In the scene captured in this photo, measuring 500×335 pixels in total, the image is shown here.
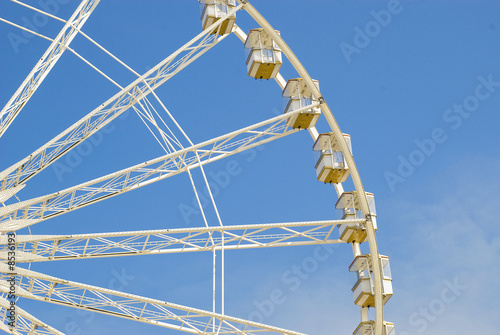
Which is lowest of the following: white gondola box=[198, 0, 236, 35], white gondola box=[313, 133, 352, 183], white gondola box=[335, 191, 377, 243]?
white gondola box=[335, 191, 377, 243]

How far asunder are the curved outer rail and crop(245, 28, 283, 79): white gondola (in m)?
0.80

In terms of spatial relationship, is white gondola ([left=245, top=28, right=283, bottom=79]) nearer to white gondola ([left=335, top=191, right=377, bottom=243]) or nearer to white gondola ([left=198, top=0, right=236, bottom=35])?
white gondola ([left=198, top=0, right=236, bottom=35])

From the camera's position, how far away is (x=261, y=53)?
22.5m

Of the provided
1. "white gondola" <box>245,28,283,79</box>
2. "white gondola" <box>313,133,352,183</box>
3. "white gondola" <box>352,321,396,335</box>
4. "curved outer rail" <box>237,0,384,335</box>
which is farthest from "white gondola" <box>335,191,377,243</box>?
"white gondola" <box>245,28,283,79</box>

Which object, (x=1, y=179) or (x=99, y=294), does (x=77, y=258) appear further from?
(x=1, y=179)

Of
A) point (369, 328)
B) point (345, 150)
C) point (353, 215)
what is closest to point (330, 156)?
point (345, 150)

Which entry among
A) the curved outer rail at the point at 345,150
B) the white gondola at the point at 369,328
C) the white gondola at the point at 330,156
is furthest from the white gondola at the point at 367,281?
the white gondola at the point at 330,156

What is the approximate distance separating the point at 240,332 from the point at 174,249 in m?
2.72

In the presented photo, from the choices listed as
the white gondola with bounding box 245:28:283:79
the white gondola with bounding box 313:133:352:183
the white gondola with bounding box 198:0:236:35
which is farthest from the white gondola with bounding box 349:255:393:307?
the white gondola with bounding box 198:0:236:35

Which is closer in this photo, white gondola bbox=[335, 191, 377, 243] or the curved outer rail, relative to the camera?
the curved outer rail

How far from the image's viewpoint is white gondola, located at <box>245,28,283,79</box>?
22359 millimetres

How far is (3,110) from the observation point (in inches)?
738

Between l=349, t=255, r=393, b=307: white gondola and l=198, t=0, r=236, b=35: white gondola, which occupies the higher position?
l=198, t=0, r=236, b=35: white gondola

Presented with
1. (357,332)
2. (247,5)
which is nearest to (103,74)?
(247,5)
